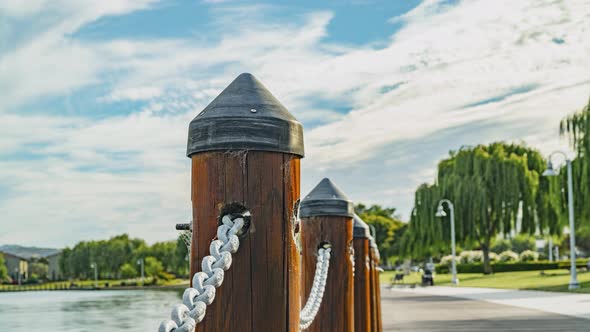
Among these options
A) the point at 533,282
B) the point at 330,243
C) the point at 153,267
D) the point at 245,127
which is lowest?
the point at 153,267

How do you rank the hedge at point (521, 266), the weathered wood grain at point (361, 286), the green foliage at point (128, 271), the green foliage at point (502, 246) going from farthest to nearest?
the green foliage at point (128, 271) < the green foliage at point (502, 246) < the hedge at point (521, 266) < the weathered wood grain at point (361, 286)

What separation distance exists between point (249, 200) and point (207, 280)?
0.88 ft

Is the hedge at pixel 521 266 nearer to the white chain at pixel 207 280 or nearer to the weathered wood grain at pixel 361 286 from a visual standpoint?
the weathered wood grain at pixel 361 286

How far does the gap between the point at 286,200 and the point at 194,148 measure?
0.28 metres

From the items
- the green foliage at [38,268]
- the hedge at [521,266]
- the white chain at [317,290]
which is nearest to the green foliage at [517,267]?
the hedge at [521,266]

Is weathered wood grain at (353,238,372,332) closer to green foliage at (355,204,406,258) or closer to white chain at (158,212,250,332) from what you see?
white chain at (158,212,250,332)

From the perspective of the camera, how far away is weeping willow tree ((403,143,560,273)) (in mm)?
38625

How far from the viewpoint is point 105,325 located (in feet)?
81.5

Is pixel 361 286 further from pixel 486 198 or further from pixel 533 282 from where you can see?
pixel 486 198

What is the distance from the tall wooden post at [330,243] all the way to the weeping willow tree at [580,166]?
21978 mm

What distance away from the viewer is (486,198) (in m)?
39.0

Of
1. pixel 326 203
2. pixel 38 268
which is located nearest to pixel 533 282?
pixel 326 203

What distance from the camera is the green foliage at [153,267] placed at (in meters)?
105

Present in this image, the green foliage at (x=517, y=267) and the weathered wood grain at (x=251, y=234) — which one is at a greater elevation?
the weathered wood grain at (x=251, y=234)
